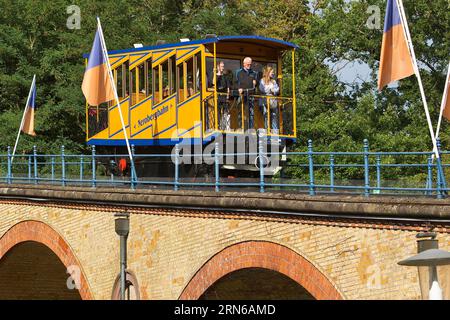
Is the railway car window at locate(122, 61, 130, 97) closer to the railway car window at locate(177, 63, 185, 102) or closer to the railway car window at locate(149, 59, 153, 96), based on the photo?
the railway car window at locate(149, 59, 153, 96)

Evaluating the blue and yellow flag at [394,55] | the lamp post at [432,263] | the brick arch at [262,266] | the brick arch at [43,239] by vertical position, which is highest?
the blue and yellow flag at [394,55]

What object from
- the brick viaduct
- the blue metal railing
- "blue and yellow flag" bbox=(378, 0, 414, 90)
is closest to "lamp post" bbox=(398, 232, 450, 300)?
the brick viaduct

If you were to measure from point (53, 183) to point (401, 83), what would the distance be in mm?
14836

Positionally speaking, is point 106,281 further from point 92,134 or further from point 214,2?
point 214,2

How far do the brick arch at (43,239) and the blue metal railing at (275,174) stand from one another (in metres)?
1.09

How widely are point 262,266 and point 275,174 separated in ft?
37.6

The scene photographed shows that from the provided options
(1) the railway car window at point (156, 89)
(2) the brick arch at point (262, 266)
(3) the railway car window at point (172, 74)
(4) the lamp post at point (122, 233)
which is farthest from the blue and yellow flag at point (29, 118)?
(2) the brick arch at point (262, 266)

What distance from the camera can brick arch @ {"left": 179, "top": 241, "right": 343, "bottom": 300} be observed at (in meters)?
16.7

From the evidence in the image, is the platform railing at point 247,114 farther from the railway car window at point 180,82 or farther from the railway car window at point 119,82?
the railway car window at point 119,82

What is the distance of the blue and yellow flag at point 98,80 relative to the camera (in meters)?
23.5

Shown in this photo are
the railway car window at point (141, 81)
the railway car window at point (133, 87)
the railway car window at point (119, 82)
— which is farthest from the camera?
the railway car window at point (119, 82)

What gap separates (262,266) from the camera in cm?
1811

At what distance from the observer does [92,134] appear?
28297 millimetres
